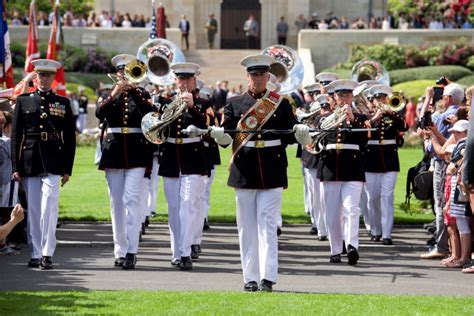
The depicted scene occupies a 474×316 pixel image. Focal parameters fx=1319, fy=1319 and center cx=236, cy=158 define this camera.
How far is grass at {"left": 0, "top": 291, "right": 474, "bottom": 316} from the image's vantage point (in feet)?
36.6

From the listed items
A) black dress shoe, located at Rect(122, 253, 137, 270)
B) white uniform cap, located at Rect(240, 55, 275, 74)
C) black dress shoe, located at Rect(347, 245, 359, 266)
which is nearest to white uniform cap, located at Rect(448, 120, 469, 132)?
black dress shoe, located at Rect(347, 245, 359, 266)

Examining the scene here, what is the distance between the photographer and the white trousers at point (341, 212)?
15.6m

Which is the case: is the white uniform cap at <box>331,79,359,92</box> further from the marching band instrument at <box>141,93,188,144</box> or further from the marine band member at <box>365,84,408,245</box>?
the marching band instrument at <box>141,93,188,144</box>

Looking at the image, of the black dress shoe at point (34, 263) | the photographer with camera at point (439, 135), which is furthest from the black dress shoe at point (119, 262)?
the photographer with camera at point (439, 135)

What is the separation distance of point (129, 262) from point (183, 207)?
2.94 ft

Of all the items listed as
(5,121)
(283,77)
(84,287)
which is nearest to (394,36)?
(283,77)

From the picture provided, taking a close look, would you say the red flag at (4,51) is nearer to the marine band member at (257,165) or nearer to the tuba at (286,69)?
the tuba at (286,69)

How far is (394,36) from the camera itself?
5306cm

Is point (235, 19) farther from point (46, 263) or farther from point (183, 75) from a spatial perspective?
point (46, 263)

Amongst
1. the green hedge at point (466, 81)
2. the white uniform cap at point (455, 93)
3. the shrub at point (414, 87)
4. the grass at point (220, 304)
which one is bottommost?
the shrub at point (414, 87)

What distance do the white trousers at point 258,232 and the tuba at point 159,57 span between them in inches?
261

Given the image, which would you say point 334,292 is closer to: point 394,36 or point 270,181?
point 270,181

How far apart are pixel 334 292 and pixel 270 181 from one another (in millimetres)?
1260

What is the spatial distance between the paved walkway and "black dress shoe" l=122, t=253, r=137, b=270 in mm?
127
